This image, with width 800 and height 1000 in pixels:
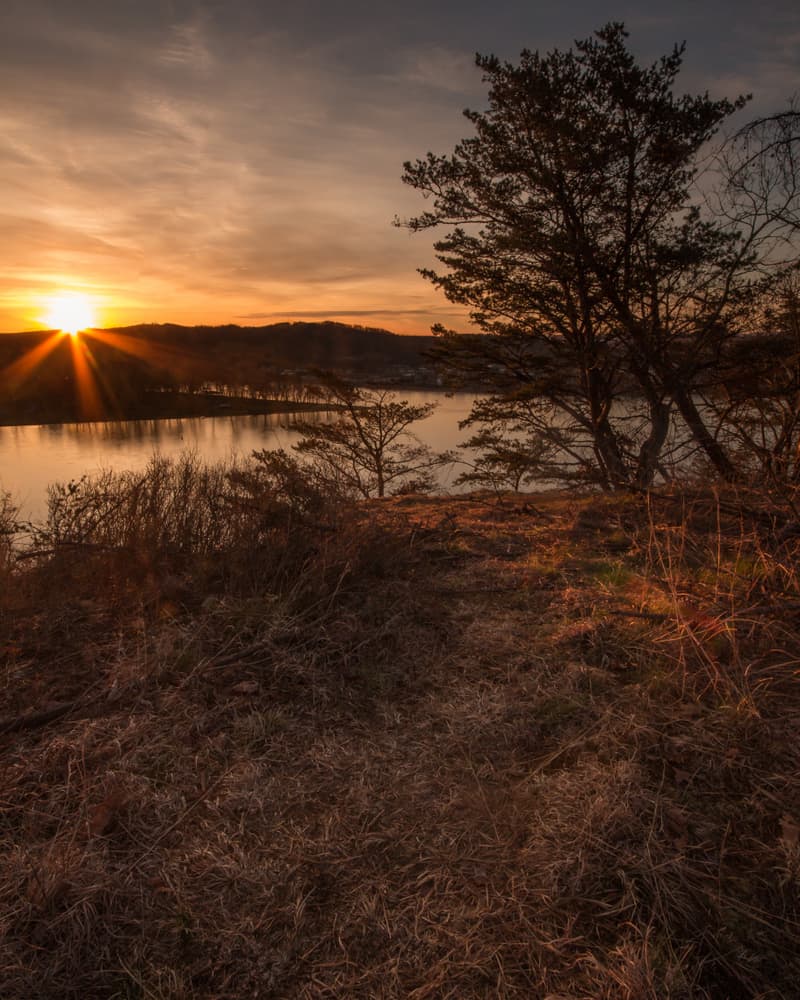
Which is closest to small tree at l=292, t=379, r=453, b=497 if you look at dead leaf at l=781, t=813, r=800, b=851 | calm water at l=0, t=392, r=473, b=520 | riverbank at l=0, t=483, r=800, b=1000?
calm water at l=0, t=392, r=473, b=520

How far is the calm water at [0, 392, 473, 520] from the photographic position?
91.1 ft

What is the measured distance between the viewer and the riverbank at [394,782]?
1.67m

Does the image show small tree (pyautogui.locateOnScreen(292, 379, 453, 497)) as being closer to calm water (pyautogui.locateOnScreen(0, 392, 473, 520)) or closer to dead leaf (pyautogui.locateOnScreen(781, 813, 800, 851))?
calm water (pyautogui.locateOnScreen(0, 392, 473, 520))

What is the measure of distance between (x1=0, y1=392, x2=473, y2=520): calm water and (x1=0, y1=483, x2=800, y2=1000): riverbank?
1997 centimetres

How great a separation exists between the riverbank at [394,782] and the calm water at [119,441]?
1997 cm

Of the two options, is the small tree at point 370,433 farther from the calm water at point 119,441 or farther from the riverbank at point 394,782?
the riverbank at point 394,782

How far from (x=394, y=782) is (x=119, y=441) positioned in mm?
42991

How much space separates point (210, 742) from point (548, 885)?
1614mm

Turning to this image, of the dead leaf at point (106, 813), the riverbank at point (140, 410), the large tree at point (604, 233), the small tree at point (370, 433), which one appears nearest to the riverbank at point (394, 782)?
the dead leaf at point (106, 813)

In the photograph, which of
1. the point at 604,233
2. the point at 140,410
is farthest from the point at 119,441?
the point at 604,233

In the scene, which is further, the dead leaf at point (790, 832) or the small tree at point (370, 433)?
the small tree at point (370, 433)

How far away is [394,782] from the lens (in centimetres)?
242

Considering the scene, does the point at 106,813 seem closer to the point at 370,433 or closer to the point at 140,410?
the point at 370,433

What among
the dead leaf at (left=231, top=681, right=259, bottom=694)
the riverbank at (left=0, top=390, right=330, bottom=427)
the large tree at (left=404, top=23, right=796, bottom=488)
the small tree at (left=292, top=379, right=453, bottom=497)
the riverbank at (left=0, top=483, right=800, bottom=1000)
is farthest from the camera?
the riverbank at (left=0, top=390, right=330, bottom=427)
